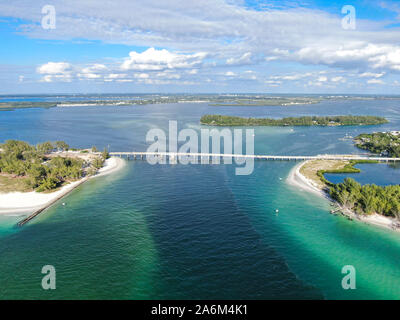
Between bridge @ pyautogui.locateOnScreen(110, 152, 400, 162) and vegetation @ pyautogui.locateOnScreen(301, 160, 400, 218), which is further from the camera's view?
bridge @ pyautogui.locateOnScreen(110, 152, 400, 162)

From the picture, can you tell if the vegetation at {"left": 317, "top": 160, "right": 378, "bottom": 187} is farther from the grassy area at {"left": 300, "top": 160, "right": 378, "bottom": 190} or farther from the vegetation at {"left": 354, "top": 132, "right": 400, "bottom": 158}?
the vegetation at {"left": 354, "top": 132, "right": 400, "bottom": 158}

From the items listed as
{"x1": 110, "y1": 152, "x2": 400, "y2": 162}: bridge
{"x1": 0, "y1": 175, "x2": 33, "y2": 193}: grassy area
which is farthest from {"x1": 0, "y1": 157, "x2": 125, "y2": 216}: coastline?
{"x1": 110, "y1": 152, "x2": 400, "y2": 162}: bridge

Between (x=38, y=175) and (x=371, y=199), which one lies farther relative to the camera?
(x=38, y=175)

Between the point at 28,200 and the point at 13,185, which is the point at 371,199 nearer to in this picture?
the point at 28,200

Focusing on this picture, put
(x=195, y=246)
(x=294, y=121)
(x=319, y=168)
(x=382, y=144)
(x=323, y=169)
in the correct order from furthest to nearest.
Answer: (x=294, y=121) → (x=382, y=144) → (x=319, y=168) → (x=323, y=169) → (x=195, y=246)

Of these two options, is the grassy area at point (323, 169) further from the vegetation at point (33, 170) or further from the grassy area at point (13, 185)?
the grassy area at point (13, 185)

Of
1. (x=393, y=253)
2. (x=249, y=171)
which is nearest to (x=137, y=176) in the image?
(x=249, y=171)

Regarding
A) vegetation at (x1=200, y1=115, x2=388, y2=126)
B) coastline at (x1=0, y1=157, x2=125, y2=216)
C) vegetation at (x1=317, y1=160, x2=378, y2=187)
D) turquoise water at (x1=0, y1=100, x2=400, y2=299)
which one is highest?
vegetation at (x1=200, y1=115, x2=388, y2=126)

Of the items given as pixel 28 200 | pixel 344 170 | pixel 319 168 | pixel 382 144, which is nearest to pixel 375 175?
pixel 344 170
